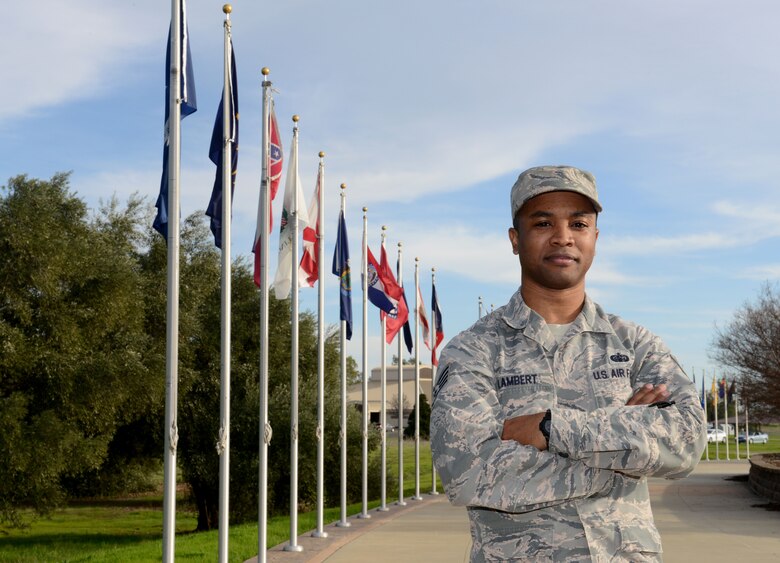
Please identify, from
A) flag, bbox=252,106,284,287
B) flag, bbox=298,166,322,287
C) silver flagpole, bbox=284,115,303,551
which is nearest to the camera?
flag, bbox=252,106,284,287

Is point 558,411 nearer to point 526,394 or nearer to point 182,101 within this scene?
point 526,394

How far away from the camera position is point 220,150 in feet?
41.8

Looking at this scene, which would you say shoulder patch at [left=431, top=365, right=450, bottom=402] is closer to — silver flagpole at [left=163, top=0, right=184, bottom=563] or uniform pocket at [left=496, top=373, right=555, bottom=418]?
uniform pocket at [left=496, top=373, right=555, bottom=418]

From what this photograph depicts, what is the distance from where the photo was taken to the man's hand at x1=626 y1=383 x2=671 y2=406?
250 centimetres

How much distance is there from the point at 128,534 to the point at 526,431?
96.5 feet

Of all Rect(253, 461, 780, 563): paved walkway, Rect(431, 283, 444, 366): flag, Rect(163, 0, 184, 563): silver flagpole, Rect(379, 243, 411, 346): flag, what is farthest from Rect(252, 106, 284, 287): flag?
Rect(431, 283, 444, 366): flag

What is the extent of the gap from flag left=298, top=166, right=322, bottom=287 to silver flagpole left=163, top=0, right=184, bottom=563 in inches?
212

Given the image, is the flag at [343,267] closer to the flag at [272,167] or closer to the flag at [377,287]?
the flag at [377,287]

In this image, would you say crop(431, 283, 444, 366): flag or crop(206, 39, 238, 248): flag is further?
crop(431, 283, 444, 366): flag

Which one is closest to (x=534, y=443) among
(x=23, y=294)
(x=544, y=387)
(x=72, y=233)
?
(x=544, y=387)

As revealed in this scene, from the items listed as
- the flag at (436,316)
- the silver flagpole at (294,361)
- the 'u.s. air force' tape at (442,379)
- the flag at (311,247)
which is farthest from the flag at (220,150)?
the flag at (436,316)

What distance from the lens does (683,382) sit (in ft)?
8.63

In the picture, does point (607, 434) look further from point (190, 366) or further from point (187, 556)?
point (190, 366)

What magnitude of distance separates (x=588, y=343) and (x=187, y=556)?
1390 centimetres
